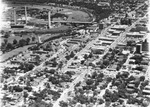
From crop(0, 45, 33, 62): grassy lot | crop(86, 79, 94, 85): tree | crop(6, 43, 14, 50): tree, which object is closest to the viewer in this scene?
crop(86, 79, 94, 85): tree

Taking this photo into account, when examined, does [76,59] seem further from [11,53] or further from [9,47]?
[9,47]

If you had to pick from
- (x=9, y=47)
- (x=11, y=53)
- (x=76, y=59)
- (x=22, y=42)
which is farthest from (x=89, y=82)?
(x=22, y=42)

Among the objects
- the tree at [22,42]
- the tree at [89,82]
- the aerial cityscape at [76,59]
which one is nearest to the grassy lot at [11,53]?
the aerial cityscape at [76,59]

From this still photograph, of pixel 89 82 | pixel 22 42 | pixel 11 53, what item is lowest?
pixel 89 82

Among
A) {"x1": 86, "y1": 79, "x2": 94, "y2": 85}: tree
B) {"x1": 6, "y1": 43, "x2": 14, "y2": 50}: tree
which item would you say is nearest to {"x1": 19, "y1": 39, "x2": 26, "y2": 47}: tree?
{"x1": 6, "y1": 43, "x2": 14, "y2": 50}: tree

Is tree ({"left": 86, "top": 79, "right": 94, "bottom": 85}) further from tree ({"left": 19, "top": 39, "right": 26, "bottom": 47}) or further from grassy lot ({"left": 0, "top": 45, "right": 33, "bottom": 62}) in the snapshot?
tree ({"left": 19, "top": 39, "right": 26, "bottom": 47})

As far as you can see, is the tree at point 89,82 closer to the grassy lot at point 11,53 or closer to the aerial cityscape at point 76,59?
the aerial cityscape at point 76,59

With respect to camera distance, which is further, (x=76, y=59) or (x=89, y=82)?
(x=76, y=59)

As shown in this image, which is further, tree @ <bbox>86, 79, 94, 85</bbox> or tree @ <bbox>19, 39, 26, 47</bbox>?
tree @ <bbox>19, 39, 26, 47</bbox>

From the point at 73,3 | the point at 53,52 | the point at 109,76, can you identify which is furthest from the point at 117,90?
the point at 73,3
